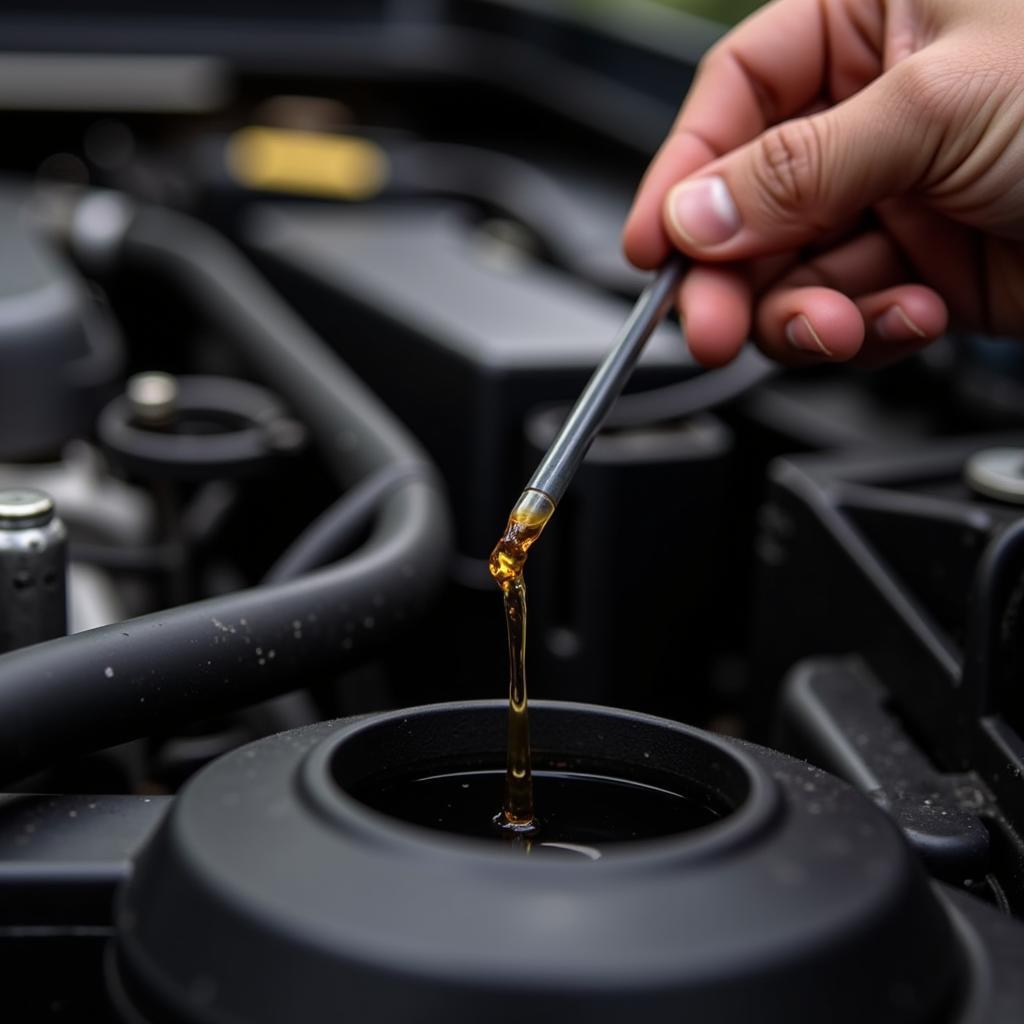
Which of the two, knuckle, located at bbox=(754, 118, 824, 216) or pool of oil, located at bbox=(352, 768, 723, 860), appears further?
knuckle, located at bbox=(754, 118, 824, 216)

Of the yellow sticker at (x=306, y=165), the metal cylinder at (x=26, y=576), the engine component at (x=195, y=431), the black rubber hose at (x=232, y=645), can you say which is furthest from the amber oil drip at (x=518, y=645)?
the yellow sticker at (x=306, y=165)

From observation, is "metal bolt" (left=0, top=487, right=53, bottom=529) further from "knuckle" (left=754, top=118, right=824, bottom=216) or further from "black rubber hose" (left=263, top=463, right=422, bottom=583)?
"knuckle" (left=754, top=118, right=824, bottom=216)

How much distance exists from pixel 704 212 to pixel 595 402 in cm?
25

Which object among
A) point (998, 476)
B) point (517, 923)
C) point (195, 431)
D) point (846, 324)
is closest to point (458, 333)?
point (195, 431)

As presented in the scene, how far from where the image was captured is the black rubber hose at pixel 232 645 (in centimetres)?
53

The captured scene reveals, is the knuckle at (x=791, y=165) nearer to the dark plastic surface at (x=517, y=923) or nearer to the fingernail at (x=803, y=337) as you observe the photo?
the fingernail at (x=803, y=337)

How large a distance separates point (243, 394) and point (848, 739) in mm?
613

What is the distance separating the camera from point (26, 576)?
2.12 feet

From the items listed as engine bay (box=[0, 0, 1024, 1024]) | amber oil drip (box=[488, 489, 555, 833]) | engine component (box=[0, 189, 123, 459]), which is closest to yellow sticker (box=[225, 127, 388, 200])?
engine bay (box=[0, 0, 1024, 1024])

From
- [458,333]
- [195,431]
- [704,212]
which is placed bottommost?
[195,431]

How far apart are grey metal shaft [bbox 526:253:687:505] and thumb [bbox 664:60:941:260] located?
0.07 metres

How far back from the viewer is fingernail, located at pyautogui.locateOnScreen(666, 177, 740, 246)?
85 centimetres

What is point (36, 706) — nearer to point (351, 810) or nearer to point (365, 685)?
point (351, 810)

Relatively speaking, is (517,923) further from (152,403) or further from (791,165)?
(152,403)
